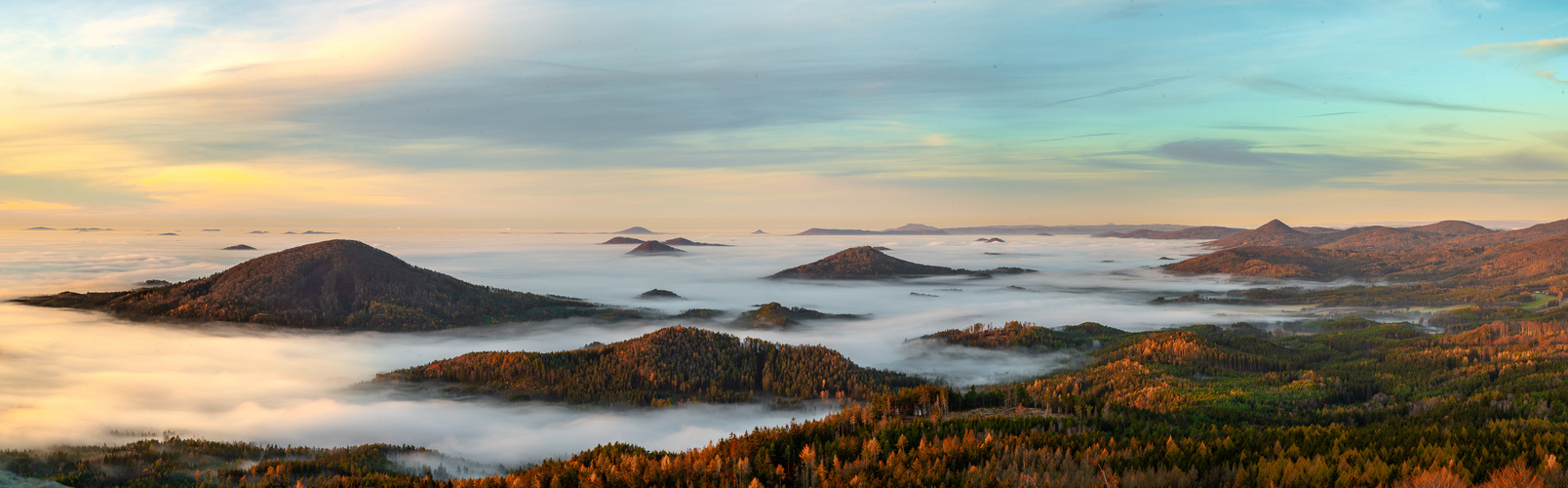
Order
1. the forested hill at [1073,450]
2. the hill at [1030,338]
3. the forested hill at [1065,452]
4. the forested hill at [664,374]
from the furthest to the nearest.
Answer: the hill at [1030,338] → the forested hill at [664,374] → the forested hill at [1073,450] → the forested hill at [1065,452]

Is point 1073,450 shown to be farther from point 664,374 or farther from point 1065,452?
point 664,374

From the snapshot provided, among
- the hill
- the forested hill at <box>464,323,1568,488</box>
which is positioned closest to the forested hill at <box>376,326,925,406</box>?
the hill

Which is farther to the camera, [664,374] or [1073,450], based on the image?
[664,374]

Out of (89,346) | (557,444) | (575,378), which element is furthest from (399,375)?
(89,346)

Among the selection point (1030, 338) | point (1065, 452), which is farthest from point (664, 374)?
point (1065, 452)

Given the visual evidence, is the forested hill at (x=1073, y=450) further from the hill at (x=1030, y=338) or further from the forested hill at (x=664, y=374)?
the hill at (x=1030, y=338)

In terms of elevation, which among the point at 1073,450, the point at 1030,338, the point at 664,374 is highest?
the point at 1073,450

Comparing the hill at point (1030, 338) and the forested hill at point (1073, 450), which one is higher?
the forested hill at point (1073, 450)

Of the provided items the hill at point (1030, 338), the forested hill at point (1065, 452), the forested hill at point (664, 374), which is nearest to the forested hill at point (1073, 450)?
the forested hill at point (1065, 452)

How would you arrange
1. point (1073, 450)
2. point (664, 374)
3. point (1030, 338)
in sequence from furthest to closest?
point (1030, 338) → point (664, 374) → point (1073, 450)
